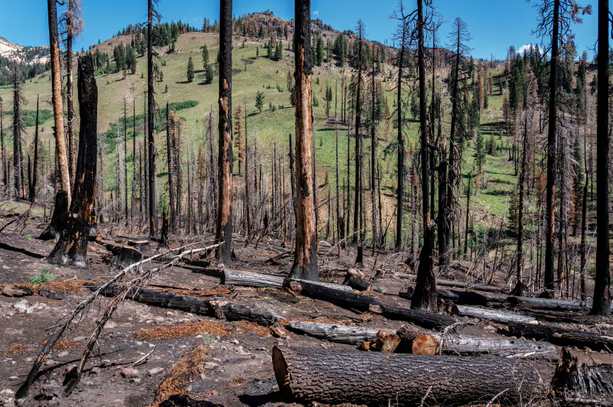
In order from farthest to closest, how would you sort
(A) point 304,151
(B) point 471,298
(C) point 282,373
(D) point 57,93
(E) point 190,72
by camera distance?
(E) point 190,72, (D) point 57,93, (B) point 471,298, (A) point 304,151, (C) point 282,373

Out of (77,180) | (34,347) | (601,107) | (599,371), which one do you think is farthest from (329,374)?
(601,107)

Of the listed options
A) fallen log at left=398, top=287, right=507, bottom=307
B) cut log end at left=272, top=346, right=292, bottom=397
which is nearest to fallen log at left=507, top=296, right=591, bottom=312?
fallen log at left=398, top=287, right=507, bottom=307

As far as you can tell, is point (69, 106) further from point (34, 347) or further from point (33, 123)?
point (33, 123)

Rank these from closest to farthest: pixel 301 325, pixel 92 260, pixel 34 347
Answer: pixel 34 347
pixel 301 325
pixel 92 260

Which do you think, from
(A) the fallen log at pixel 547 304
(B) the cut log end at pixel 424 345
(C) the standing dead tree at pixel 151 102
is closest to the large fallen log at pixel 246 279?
(B) the cut log end at pixel 424 345

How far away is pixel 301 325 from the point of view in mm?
6652

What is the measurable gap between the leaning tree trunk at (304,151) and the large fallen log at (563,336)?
4287 mm

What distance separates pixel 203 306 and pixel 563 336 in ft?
22.2

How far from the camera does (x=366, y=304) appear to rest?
27.0 feet

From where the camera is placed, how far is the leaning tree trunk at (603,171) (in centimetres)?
1030

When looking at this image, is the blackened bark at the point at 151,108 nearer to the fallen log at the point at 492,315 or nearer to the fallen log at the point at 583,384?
the fallen log at the point at 492,315

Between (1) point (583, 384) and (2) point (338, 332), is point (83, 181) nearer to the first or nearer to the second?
(2) point (338, 332)

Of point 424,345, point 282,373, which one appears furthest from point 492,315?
point 282,373

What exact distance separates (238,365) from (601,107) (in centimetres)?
1081
